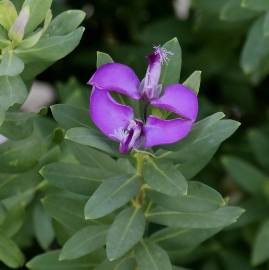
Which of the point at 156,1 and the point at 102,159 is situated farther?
the point at 156,1

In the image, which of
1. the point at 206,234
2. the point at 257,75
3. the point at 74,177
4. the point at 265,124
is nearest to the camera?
the point at 74,177

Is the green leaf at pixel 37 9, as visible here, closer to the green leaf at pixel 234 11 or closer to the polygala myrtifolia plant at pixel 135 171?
the polygala myrtifolia plant at pixel 135 171

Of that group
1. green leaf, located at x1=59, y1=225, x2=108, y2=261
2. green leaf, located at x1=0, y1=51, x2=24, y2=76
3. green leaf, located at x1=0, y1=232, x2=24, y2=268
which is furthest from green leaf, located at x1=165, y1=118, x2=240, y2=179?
green leaf, located at x1=0, y1=232, x2=24, y2=268

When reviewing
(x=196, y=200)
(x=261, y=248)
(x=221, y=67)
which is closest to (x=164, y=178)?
(x=196, y=200)

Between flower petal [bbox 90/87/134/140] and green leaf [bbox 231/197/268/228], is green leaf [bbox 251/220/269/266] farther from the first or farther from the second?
flower petal [bbox 90/87/134/140]

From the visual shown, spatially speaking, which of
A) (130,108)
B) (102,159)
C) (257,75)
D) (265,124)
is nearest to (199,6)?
(257,75)

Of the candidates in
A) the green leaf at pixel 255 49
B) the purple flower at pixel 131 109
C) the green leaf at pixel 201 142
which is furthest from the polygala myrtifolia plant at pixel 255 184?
the purple flower at pixel 131 109

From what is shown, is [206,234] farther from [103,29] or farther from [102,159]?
[103,29]
